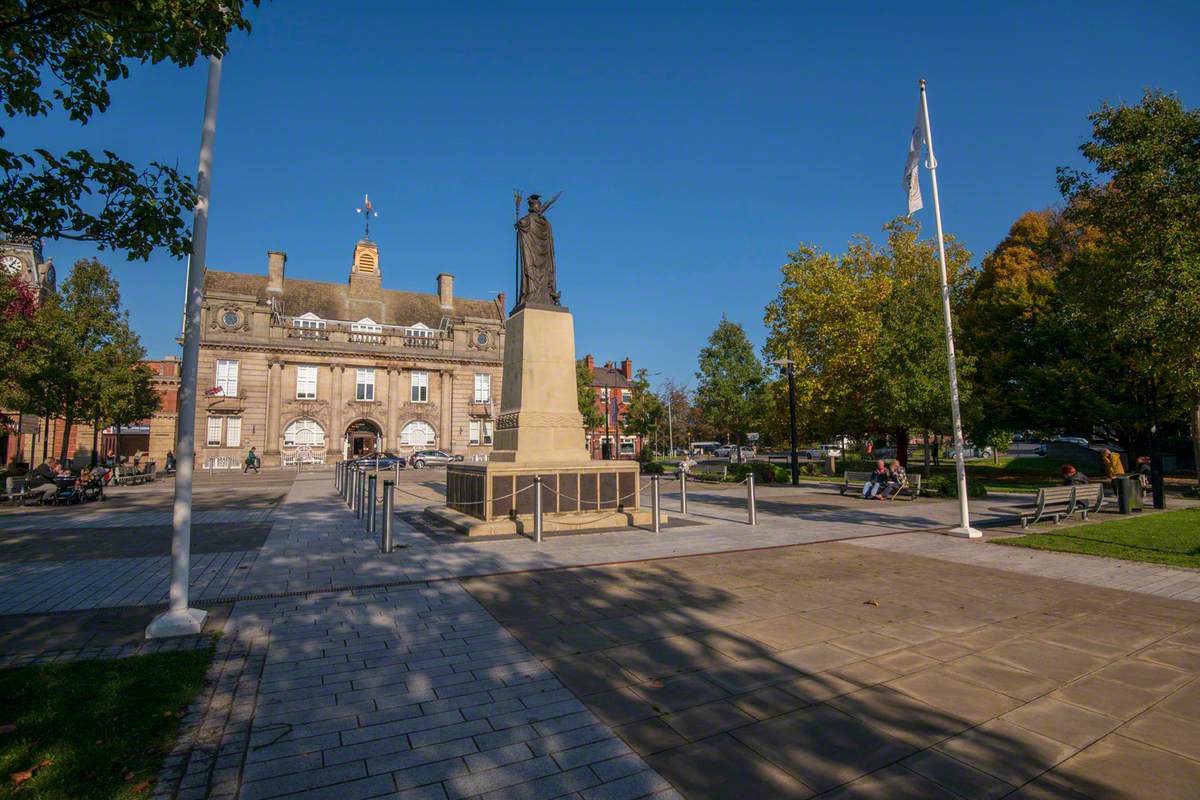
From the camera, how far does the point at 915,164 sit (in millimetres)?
12742

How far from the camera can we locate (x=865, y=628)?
582 cm

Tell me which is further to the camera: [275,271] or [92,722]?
[275,271]

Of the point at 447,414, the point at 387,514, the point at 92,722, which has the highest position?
the point at 447,414

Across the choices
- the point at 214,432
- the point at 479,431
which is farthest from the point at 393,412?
the point at 214,432

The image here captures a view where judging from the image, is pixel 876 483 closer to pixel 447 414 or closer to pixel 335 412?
pixel 447 414

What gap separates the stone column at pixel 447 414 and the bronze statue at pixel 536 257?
1546 inches

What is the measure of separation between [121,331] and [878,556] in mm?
36635

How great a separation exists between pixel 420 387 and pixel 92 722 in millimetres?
49688

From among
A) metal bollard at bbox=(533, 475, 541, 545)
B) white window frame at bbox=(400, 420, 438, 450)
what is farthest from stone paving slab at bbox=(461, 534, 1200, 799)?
white window frame at bbox=(400, 420, 438, 450)

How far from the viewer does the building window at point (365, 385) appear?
49312mm

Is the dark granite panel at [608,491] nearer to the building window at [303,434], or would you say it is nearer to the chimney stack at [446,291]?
the building window at [303,434]

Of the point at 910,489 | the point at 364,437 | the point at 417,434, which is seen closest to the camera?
the point at 910,489

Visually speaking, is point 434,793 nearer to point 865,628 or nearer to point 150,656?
point 150,656

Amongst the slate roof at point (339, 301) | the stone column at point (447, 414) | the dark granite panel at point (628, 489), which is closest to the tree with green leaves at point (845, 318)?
the dark granite panel at point (628, 489)
